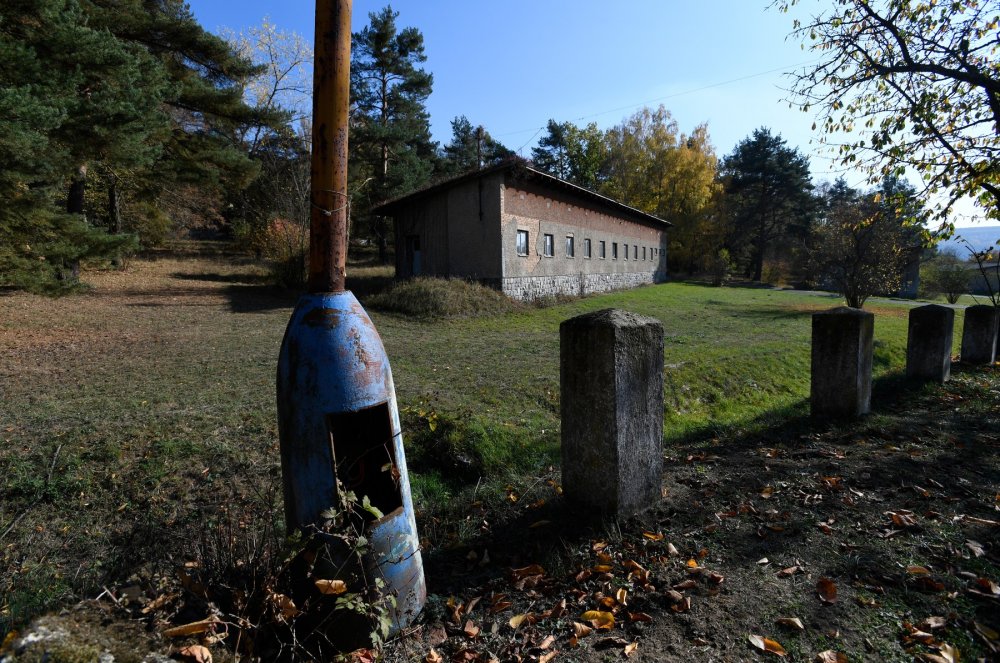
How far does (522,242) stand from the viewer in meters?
21.0

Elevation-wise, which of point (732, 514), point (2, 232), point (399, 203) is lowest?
point (732, 514)

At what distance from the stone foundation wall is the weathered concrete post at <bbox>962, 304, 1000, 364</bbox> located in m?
13.4

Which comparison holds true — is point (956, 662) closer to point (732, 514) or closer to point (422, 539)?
point (732, 514)

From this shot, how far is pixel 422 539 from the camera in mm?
3658

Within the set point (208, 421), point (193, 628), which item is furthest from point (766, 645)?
point (208, 421)

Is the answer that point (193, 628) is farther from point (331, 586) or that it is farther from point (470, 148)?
point (470, 148)

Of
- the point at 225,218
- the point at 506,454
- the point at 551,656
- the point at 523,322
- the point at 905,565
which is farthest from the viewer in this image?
the point at 225,218

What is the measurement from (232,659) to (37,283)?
11547 mm

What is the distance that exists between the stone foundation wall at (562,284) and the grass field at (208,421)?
273 inches

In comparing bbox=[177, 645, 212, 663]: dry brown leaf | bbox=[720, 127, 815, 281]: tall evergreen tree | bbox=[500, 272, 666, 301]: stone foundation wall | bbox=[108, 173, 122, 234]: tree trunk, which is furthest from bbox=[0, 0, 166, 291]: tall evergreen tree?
bbox=[720, 127, 815, 281]: tall evergreen tree

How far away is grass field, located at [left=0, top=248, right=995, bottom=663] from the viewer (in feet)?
12.3

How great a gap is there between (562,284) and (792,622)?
71.8 feet

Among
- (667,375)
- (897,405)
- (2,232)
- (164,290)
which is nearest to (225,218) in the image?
(164,290)

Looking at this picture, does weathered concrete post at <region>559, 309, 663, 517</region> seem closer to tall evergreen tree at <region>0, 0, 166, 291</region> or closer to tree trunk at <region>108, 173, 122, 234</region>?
tall evergreen tree at <region>0, 0, 166, 291</region>
